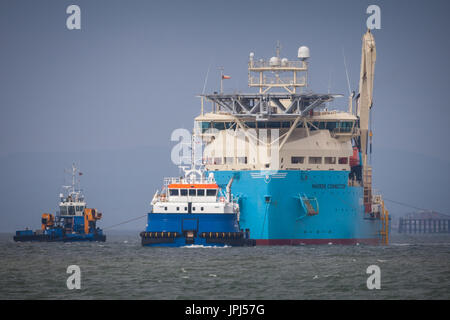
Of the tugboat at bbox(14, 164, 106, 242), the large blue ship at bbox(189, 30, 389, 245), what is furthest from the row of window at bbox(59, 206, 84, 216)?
the large blue ship at bbox(189, 30, 389, 245)

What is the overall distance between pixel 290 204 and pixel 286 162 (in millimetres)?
4239

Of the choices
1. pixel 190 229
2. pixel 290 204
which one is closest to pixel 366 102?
pixel 290 204

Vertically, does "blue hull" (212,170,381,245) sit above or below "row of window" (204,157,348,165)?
below

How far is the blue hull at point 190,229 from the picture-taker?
8481 centimetres

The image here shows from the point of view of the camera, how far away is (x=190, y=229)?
85000mm

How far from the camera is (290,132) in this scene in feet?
317

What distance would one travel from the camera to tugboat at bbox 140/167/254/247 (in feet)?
278

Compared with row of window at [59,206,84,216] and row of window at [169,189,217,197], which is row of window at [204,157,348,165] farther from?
row of window at [59,206,84,216]

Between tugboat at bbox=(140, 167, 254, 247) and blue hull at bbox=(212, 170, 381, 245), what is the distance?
612cm

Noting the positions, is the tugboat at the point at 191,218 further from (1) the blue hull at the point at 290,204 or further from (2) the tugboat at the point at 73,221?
(2) the tugboat at the point at 73,221

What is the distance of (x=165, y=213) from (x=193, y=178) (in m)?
4.94
